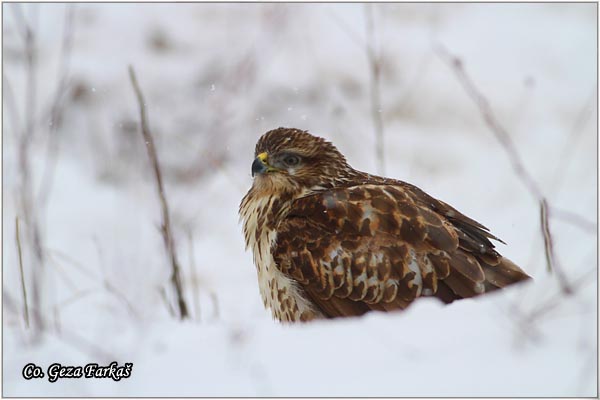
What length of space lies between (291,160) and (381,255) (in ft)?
2.75

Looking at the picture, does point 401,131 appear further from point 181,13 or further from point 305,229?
point 305,229

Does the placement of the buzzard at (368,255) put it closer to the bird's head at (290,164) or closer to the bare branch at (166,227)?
the bird's head at (290,164)

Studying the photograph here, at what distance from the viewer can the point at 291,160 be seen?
169 inches

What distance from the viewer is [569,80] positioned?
1111 cm

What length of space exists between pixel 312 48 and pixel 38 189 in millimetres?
4382

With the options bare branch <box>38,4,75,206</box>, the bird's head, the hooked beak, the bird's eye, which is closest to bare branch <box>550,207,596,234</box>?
the bird's head

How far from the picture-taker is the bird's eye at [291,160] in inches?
169

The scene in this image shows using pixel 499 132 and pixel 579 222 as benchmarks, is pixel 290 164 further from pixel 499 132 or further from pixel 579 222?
pixel 579 222

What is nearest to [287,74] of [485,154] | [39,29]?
[485,154]

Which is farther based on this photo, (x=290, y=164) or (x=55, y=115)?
(x=55, y=115)

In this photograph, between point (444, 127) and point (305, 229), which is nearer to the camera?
point (305, 229)

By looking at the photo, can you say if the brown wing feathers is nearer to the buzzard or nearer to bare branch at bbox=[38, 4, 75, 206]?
the buzzard

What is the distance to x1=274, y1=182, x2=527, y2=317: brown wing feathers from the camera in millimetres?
3777

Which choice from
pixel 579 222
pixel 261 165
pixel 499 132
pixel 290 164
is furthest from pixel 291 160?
pixel 579 222
